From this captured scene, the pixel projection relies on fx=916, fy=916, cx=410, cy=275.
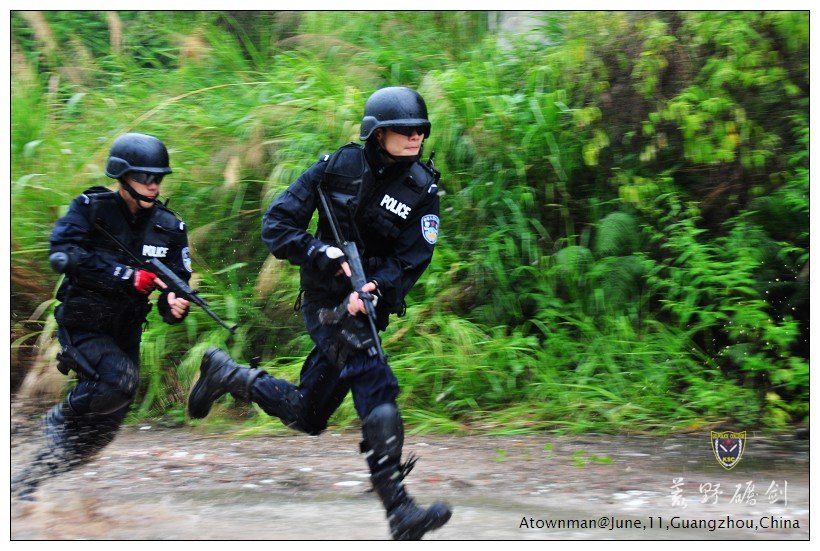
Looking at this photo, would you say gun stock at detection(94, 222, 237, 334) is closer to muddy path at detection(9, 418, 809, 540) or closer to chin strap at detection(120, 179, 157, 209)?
chin strap at detection(120, 179, 157, 209)

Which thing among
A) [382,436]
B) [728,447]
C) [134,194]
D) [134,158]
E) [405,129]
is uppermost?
[405,129]

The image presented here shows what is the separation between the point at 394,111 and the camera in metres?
3.93

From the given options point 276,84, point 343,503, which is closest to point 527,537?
point 343,503

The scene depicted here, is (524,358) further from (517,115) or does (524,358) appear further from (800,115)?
(800,115)

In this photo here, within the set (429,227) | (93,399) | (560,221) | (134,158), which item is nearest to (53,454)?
→ (93,399)

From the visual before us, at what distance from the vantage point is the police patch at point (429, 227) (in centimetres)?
405

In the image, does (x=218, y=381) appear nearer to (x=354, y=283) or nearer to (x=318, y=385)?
(x=318, y=385)

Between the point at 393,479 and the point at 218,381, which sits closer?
the point at 393,479

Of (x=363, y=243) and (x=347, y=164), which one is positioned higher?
(x=347, y=164)

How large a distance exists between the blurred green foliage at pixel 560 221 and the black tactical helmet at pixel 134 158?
1972 mm

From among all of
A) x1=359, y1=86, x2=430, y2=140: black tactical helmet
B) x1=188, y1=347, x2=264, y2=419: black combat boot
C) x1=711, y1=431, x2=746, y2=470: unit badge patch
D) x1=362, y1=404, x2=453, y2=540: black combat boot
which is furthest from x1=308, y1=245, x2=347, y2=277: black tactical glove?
x1=711, y1=431, x2=746, y2=470: unit badge patch

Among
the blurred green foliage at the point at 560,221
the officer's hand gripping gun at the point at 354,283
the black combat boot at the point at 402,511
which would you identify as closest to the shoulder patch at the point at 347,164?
the officer's hand gripping gun at the point at 354,283

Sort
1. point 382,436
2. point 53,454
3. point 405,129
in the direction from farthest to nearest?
point 53,454, point 405,129, point 382,436

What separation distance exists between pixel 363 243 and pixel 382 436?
89 cm
